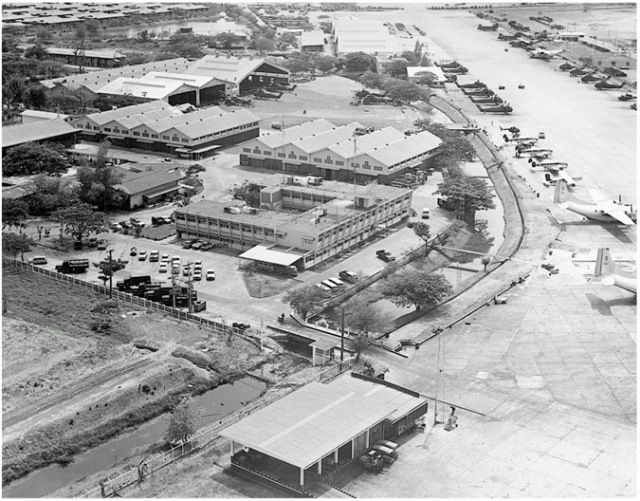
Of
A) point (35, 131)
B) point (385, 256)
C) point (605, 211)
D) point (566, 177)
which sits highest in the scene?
point (605, 211)

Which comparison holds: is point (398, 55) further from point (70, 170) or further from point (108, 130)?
point (70, 170)

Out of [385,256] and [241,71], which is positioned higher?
[241,71]

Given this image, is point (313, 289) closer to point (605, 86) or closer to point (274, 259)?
point (274, 259)

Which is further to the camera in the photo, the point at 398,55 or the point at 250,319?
the point at 398,55

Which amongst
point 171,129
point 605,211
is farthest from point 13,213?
point 605,211

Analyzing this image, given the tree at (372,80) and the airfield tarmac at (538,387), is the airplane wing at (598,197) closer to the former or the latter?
the airfield tarmac at (538,387)

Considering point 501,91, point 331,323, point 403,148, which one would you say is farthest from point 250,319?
point 501,91

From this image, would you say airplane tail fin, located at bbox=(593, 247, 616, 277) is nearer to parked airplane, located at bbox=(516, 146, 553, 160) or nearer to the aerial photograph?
the aerial photograph

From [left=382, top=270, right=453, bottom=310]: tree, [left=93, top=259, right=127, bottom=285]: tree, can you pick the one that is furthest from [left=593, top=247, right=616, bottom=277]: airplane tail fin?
[left=93, top=259, right=127, bottom=285]: tree
